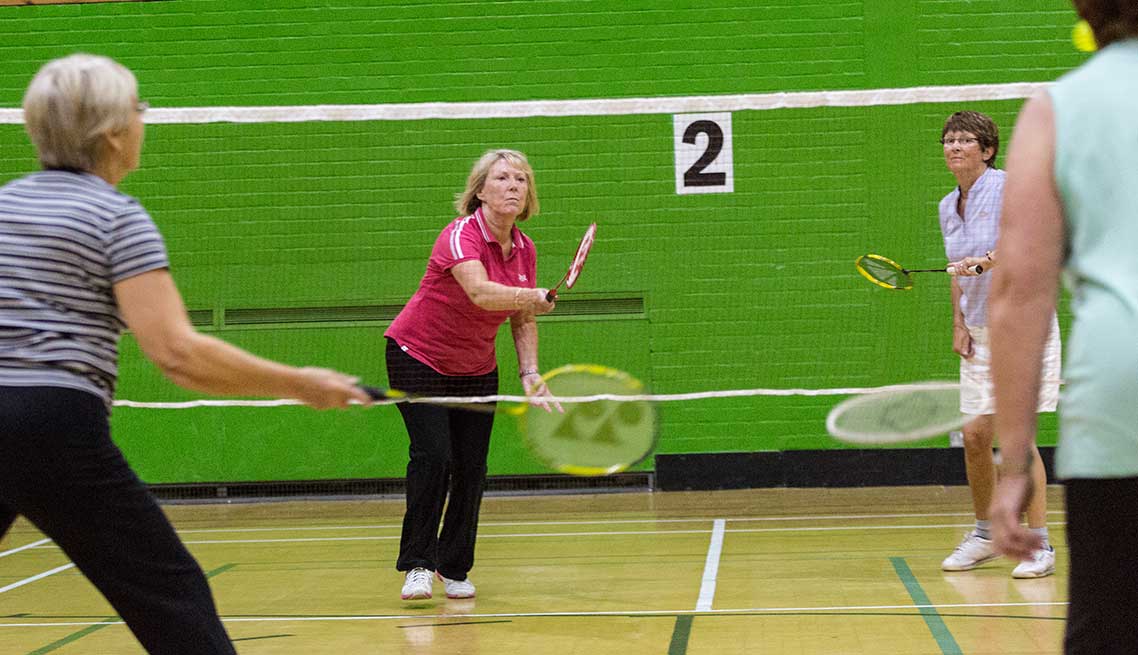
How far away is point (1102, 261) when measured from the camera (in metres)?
1.81

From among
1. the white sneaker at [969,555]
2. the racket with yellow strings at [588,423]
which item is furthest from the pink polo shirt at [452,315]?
the white sneaker at [969,555]

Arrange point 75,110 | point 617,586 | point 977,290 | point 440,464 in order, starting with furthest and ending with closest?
point 977,290 < point 617,586 < point 440,464 < point 75,110

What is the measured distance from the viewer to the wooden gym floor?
479 cm

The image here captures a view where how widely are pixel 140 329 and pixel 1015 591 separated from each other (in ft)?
14.0

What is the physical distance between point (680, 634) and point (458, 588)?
1236 mm

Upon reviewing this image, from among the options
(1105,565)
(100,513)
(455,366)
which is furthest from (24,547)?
(1105,565)

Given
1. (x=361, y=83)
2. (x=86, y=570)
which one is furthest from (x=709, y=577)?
(x=361, y=83)

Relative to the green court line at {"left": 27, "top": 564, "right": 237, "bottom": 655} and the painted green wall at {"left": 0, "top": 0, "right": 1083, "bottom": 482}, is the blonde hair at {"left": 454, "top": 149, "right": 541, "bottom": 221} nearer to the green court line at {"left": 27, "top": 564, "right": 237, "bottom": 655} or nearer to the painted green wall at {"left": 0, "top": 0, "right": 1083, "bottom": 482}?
the green court line at {"left": 27, "top": 564, "right": 237, "bottom": 655}

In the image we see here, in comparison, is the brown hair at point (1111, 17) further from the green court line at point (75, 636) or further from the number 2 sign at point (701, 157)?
the number 2 sign at point (701, 157)

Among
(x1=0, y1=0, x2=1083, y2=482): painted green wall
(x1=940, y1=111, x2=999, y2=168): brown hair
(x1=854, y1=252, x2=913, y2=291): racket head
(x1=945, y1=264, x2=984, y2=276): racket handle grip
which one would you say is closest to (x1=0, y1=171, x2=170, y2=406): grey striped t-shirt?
(x1=945, y1=264, x2=984, y2=276): racket handle grip

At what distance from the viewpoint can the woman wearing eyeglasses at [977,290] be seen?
5.88 metres

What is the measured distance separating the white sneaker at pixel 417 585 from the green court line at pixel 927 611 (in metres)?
2.03

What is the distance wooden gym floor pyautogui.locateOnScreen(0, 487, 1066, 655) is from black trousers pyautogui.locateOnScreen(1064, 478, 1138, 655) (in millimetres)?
2727

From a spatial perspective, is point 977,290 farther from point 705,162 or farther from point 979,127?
point 705,162
